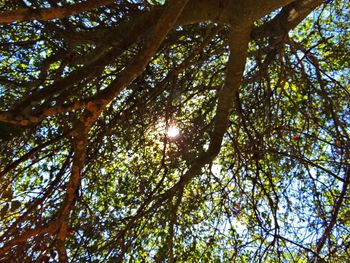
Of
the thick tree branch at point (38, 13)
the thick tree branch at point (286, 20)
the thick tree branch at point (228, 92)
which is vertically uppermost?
the thick tree branch at point (286, 20)

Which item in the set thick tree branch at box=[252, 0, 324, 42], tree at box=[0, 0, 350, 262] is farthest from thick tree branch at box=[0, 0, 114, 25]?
thick tree branch at box=[252, 0, 324, 42]

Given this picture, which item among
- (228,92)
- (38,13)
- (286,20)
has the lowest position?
(38,13)

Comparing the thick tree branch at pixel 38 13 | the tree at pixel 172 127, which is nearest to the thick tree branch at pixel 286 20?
the tree at pixel 172 127

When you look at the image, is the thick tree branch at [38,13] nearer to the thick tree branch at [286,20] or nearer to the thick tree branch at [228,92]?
the thick tree branch at [228,92]

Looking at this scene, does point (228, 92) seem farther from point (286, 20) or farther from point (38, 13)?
point (38, 13)

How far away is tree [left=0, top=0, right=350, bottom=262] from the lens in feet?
10.1

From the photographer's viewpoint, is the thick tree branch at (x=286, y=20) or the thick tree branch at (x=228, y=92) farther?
the thick tree branch at (x=286, y=20)

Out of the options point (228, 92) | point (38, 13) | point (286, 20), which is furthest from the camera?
point (286, 20)

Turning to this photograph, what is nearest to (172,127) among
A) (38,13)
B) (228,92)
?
(228,92)

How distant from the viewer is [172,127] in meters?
4.68

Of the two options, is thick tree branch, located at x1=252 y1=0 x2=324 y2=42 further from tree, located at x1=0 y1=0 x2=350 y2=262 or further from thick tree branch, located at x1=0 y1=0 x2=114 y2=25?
thick tree branch, located at x1=0 y1=0 x2=114 y2=25

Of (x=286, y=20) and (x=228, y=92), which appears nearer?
(x=228, y=92)

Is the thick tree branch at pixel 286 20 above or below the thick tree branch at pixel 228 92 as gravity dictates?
above

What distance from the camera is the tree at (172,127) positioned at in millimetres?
3080
